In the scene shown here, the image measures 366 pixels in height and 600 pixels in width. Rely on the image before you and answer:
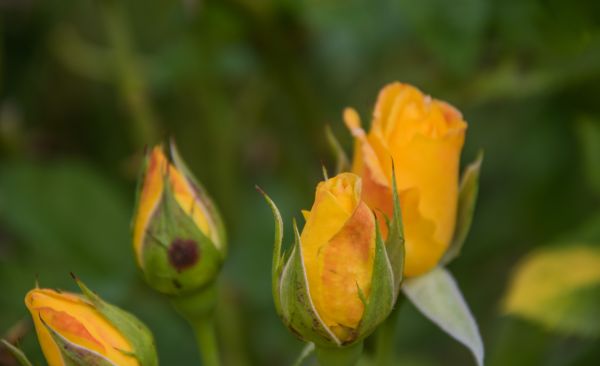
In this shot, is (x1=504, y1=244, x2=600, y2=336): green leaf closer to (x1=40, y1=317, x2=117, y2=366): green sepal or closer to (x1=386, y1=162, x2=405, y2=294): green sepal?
(x1=386, y1=162, x2=405, y2=294): green sepal

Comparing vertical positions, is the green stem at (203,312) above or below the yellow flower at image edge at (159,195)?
below

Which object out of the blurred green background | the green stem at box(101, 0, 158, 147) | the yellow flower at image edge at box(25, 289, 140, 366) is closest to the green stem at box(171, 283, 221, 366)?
the yellow flower at image edge at box(25, 289, 140, 366)

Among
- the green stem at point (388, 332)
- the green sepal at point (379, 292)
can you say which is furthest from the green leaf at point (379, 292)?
the green stem at point (388, 332)

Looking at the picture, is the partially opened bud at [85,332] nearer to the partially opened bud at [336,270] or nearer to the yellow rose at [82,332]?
the yellow rose at [82,332]

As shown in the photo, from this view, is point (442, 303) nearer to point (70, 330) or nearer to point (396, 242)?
point (396, 242)

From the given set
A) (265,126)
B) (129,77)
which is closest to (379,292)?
(129,77)

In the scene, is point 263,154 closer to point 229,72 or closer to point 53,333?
point 229,72
